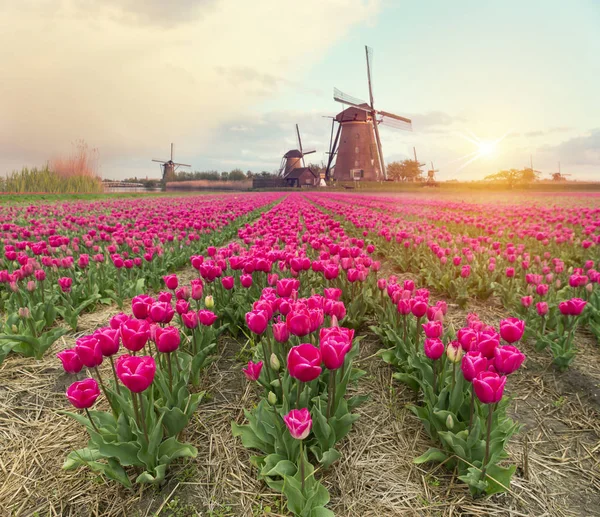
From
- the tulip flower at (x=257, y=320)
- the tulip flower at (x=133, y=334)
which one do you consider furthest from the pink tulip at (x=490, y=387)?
the tulip flower at (x=133, y=334)

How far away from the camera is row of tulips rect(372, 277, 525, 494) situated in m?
1.69

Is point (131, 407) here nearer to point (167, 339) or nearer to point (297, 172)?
point (167, 339)

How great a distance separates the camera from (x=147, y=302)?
2.44 meters

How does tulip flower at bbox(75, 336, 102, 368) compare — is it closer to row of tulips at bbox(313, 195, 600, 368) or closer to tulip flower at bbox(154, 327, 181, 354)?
tulip flower at bbox(154, 327, 181, 354)

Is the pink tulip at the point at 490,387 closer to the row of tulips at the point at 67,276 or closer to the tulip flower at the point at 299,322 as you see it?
the tulip flower at the point at 299,322

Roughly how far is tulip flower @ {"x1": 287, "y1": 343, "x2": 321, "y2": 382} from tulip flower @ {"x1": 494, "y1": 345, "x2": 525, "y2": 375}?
874mm

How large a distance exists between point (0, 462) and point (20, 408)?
49 centimetres

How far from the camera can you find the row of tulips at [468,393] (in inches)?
66.5

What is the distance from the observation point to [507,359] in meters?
1.69

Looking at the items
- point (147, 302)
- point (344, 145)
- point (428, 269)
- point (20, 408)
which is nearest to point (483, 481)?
point (147, 302)

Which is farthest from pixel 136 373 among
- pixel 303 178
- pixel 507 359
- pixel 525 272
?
pixel 303 178

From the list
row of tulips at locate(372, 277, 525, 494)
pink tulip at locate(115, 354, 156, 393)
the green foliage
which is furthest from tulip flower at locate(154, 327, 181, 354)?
the green foliage

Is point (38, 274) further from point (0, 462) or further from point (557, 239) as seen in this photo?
point (557, 239)

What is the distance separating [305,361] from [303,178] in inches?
2658
